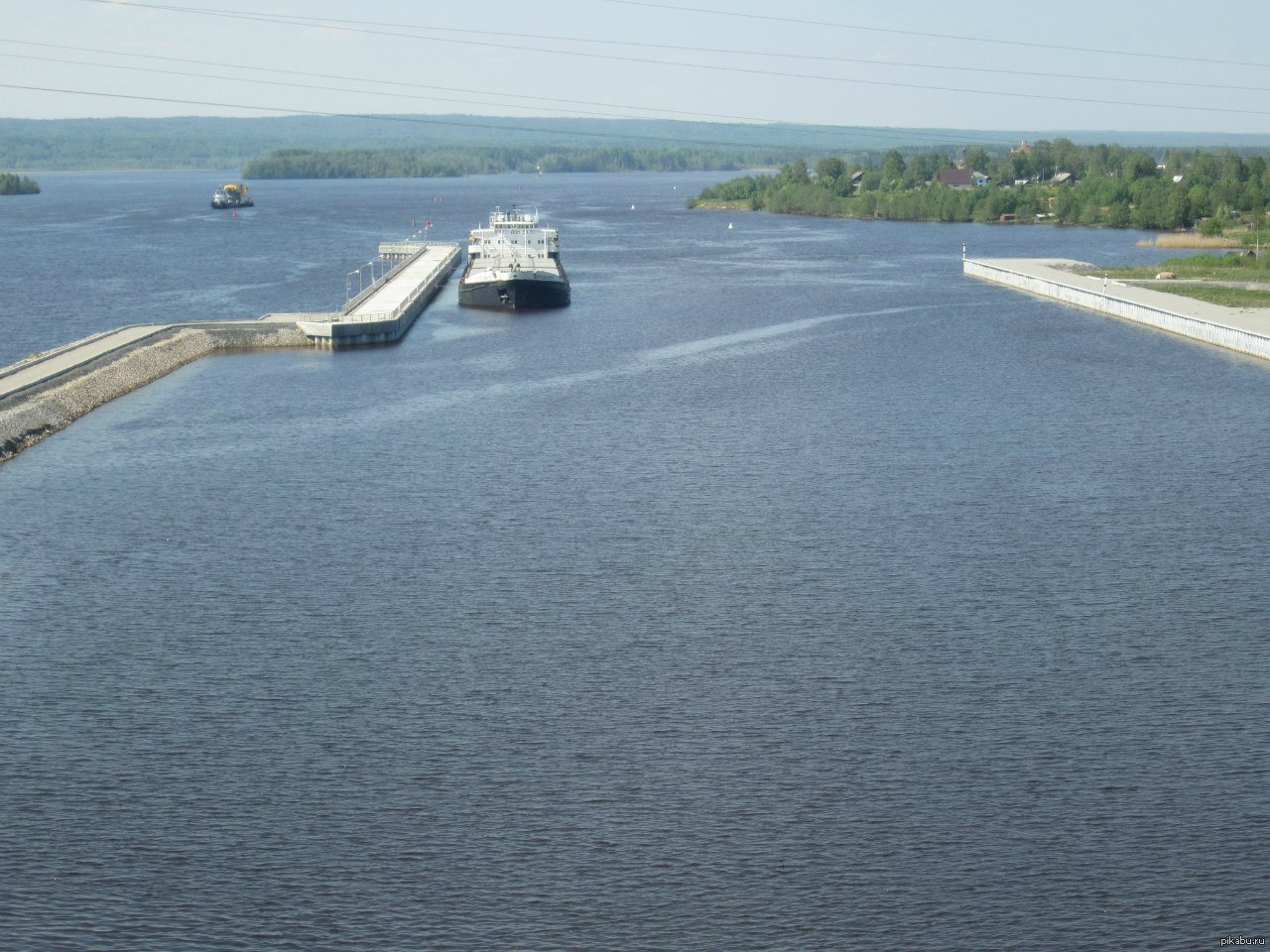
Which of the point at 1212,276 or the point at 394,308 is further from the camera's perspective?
the point at 1212,276

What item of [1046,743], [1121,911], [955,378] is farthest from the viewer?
[955,378]

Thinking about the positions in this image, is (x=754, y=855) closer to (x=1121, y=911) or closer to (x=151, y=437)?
(x=1121, y=911)

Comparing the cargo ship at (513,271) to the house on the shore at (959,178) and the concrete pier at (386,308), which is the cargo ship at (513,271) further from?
the house on the shore at (959,178)

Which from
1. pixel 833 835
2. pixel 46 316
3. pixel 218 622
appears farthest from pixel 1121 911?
pixel 46 316

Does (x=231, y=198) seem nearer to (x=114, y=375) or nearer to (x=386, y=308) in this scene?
(x=386, y=308)

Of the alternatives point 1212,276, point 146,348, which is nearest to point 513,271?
point 146,348

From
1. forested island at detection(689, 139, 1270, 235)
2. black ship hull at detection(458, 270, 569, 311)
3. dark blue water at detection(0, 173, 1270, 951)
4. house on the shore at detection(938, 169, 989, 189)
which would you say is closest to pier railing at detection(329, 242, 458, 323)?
black ship hull at detection(458, 270, 569, 311)

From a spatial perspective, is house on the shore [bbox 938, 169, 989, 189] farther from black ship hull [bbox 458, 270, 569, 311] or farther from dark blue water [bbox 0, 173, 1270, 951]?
dark blue water [bbox 0, 173, 1270, 951]
